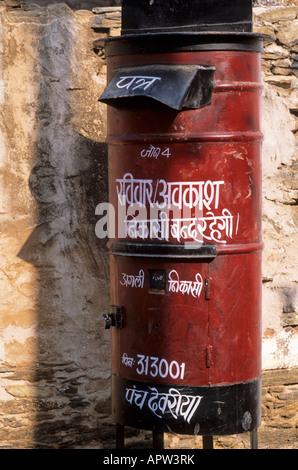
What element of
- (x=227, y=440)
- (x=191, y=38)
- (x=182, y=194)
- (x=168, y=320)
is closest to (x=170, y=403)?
(x=168, y=320)

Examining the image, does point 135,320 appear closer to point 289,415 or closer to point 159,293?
point 159,293

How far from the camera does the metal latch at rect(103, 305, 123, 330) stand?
12.9ft

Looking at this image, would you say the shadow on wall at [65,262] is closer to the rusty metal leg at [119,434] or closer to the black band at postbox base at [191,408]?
the rusty metal leg at [119,434]

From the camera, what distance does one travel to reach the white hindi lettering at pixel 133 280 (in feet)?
12.5

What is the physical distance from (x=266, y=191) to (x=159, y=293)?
1502 millimetres

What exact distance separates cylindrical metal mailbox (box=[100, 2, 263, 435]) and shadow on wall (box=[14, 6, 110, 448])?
0.77m

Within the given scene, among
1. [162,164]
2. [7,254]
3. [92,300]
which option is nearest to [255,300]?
[162,164]

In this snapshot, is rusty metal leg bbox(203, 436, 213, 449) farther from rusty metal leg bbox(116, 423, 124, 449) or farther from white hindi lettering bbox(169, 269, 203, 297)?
white hindi lettering bbox(169, 269, 203, 297)

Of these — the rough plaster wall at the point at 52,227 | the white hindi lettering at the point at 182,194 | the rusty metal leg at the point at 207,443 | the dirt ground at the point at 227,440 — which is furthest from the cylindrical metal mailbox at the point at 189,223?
the dirt ground at the point at 227,440

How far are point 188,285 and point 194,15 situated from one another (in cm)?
136

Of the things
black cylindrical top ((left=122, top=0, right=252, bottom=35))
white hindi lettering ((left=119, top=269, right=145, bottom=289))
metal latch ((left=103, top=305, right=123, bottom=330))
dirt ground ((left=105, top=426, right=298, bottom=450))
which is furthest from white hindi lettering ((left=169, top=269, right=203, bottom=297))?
dirt ground ((left=105, top=426, right=298, bottom=450))

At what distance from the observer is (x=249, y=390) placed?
12.8 ft

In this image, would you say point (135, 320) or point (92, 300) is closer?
point (135, 320)

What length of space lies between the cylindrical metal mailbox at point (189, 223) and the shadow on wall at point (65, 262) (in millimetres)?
774
